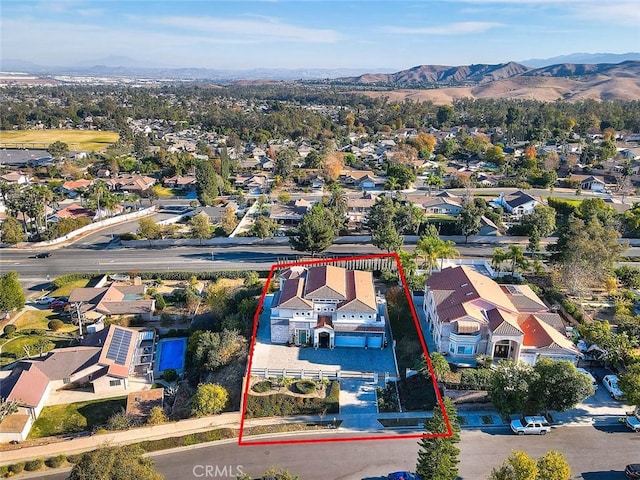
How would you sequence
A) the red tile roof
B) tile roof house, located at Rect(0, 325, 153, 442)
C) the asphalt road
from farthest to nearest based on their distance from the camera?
the red tile roof → tile roof house, located at Rect(0, 325, 153, 442) → the asphalt road

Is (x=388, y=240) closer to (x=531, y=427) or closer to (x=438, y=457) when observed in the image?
(x=531, y=427)

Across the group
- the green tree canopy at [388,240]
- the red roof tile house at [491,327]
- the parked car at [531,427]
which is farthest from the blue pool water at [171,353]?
the parked car at [531,427]

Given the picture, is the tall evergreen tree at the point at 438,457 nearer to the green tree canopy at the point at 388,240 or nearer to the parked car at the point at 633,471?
the parked car at the point at 633,471

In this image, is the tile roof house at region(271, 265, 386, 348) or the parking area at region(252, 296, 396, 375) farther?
the tile roof house at region(271, 265, 386, 348)

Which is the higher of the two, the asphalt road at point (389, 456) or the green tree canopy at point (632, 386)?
the green tree canopy at point (632, 386)

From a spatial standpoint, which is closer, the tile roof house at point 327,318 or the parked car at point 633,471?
the parked car at point 633,471

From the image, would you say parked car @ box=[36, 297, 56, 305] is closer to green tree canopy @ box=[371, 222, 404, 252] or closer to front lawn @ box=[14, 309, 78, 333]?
front lawn @ box=[14, 309, 78, 333]

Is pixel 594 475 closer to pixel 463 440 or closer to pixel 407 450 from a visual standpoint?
pixel 463 440

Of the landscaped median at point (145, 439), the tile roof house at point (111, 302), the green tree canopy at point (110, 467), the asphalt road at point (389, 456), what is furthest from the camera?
the tile roof house at point (111, 302)

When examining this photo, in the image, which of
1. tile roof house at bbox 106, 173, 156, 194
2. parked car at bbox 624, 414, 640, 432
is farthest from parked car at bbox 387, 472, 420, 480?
tile roof house at bbox 106, 173, 156, 194
